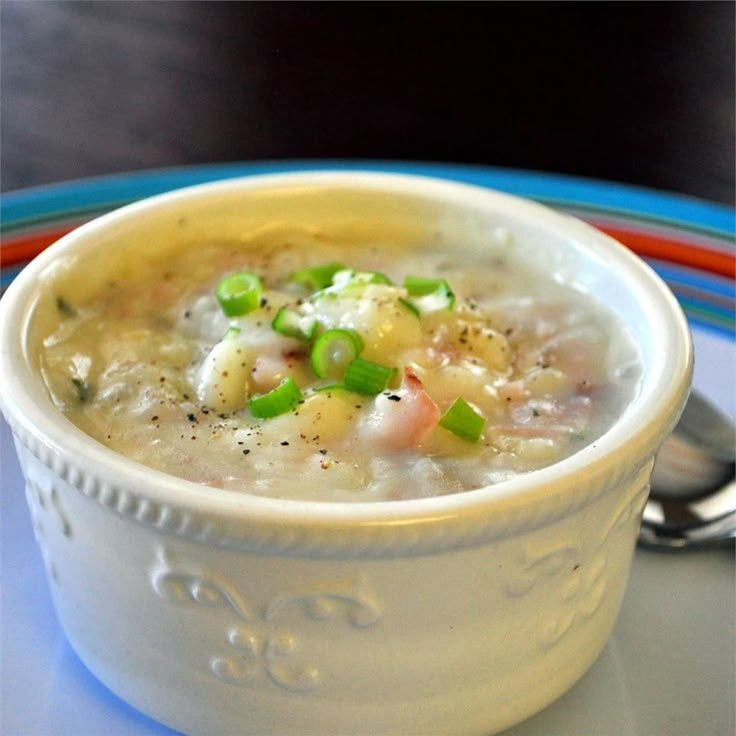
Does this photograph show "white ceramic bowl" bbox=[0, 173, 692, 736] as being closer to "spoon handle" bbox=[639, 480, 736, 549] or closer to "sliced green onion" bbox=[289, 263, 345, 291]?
"spoon handle" bbox=[639, 480, 736, 549]

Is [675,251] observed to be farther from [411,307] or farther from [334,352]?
[334,352]

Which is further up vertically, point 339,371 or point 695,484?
point 339,371

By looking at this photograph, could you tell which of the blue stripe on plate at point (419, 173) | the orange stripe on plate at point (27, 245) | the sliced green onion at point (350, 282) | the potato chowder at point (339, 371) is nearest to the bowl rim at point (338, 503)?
the potato chowder at point (339, 371)

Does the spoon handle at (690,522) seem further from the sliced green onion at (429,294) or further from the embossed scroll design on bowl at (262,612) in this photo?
the embossed scroll design on bowl at (262,612)

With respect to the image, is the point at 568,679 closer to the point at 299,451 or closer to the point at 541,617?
the point at 541,617

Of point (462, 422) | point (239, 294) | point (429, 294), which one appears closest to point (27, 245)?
point (239, 294)

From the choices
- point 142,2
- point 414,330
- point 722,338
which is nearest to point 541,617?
point 414,330
